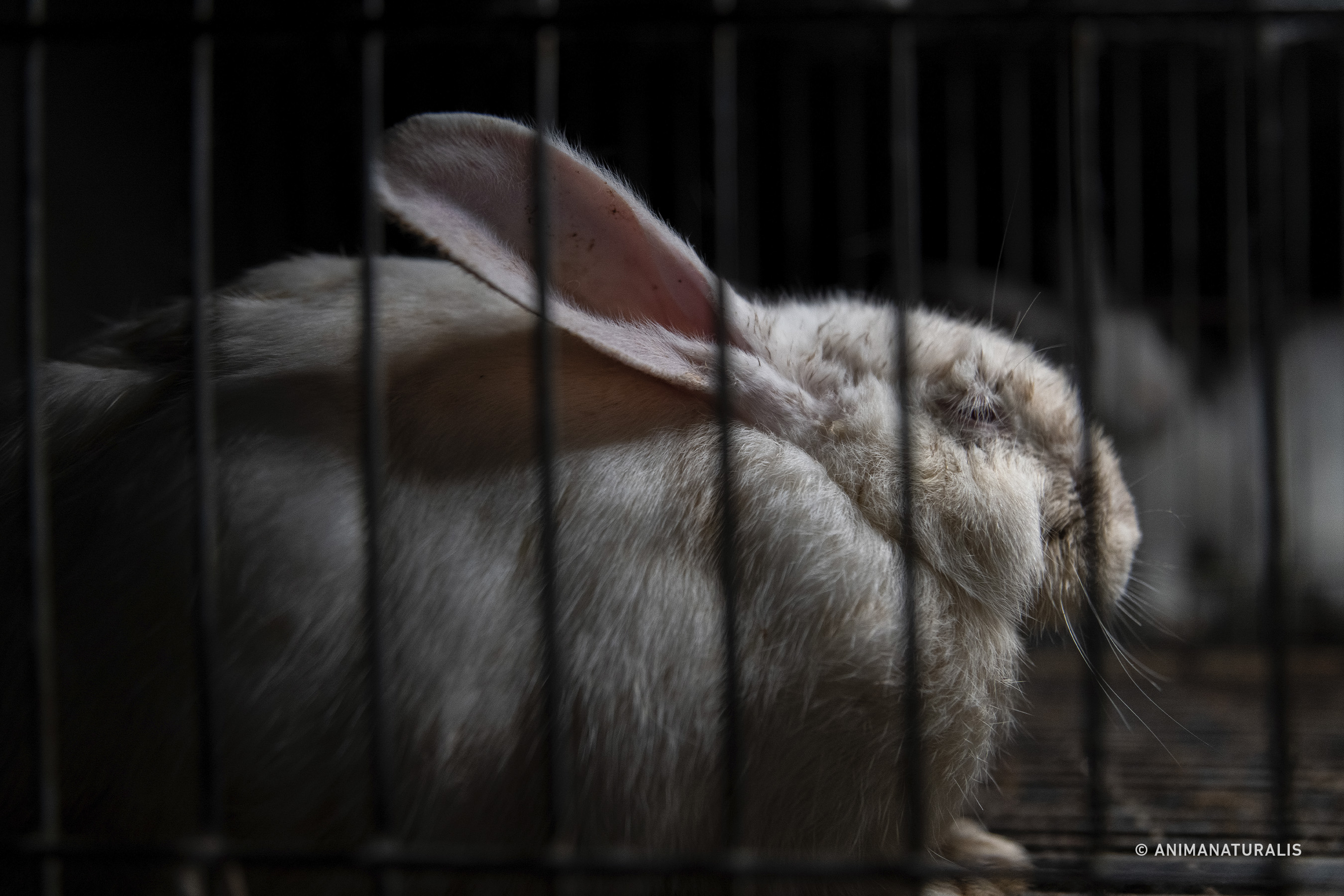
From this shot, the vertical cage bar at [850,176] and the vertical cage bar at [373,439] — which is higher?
the vertical cage bar at [850,176]

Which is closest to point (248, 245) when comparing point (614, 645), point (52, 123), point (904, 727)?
point (52, 123)

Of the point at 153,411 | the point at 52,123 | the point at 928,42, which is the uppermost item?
the point at 928,42

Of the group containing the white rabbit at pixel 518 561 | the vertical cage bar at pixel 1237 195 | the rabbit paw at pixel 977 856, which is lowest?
the rabbit paw at pixel 977 856

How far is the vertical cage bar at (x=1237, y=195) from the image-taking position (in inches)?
81.8

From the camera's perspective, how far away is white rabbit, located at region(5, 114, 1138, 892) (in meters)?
1.02

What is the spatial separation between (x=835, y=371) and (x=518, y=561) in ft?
1.67

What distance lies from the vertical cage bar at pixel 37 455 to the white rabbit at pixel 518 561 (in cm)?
11

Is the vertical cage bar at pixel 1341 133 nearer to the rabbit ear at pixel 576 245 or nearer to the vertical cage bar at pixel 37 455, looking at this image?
the rabbit ear at pixel 576 245

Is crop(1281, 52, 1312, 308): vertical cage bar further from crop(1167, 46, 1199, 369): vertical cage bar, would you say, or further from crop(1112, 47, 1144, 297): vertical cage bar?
crop(1112, 47, 1144, 297): vertical cage bar

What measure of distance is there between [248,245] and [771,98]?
2.24 m

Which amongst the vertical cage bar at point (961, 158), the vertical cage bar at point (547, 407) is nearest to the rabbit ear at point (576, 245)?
the vertical cage bar at point (547, 407)

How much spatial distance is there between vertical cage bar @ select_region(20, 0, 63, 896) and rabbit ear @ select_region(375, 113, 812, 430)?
12.7 inches

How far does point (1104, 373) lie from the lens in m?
4.32

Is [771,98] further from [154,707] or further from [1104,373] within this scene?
[154,707]
